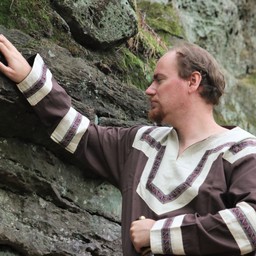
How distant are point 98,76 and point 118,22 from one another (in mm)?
A: 838

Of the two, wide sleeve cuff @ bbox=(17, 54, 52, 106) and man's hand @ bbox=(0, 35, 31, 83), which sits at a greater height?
man's hand @ bbox=(0, 35, 31, 83)

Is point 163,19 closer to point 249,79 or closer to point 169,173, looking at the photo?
point 249,79

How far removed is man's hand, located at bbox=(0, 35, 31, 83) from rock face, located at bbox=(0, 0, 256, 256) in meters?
0.09

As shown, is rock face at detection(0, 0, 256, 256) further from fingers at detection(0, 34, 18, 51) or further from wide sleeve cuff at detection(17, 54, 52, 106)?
fingers at detection(0, 34, 18, 51)

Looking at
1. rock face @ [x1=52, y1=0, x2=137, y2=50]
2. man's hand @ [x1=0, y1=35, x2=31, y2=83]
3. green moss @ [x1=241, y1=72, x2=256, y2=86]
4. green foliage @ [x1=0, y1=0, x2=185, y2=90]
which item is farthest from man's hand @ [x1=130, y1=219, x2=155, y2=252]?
green moss @ [x1=241, y1=72, x2=256, y2=86]

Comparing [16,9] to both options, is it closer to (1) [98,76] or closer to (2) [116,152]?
(1) [98,76]

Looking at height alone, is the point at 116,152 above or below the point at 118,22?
below

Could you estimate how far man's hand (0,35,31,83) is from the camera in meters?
3.99

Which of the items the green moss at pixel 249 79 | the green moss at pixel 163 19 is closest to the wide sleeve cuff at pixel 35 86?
the green moss at pixel 163 19

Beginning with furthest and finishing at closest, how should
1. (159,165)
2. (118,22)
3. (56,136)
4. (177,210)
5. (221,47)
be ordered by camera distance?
(221,47) → (118,22) → (56,136) → (159,165) → (177,210)

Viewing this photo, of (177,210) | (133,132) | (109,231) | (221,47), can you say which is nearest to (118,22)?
(133,132)

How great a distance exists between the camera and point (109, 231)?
470 centimetres

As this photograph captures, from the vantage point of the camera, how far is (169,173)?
3.76m

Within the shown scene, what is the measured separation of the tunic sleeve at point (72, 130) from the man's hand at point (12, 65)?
0.04 metres
